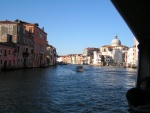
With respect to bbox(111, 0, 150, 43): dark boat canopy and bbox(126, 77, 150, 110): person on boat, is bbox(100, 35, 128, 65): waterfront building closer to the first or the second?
bbox(111, 0, 150, 43): dark boat canopy

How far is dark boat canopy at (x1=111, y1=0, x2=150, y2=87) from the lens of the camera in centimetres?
548

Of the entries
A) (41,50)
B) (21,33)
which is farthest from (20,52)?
(41,50)

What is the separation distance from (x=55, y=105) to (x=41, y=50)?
67.5m

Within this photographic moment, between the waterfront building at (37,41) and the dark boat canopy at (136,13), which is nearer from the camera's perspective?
the dark boat canopy at (136,13)

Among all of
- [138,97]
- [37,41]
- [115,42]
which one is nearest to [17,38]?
[37,41]

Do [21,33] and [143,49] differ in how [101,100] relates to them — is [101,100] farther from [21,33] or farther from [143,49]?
[21,33]

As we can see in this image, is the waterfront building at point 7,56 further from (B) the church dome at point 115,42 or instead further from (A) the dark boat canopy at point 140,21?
(B) the church dome at point 115,42

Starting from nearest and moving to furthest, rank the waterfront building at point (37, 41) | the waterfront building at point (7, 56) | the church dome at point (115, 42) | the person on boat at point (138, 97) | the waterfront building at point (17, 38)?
the person on boat at point (138, 97) < the waterfront building at point (7, 56) < the waterfront building at point (17, 38) < the waterfront building at point (37, 41) < the church dome at point (115, 42)

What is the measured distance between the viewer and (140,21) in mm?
6977

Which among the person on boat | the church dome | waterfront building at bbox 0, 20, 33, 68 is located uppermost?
the church dome

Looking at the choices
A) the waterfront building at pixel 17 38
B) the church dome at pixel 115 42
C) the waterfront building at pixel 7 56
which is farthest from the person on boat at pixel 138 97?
the church dome at pixel 115 42

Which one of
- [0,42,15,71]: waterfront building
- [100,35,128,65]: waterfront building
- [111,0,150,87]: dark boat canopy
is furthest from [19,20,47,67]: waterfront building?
[100,35,128,65]: waterfront building

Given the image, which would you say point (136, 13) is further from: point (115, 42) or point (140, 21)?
point (115, 42)

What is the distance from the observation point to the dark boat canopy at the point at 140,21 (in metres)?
5.48
